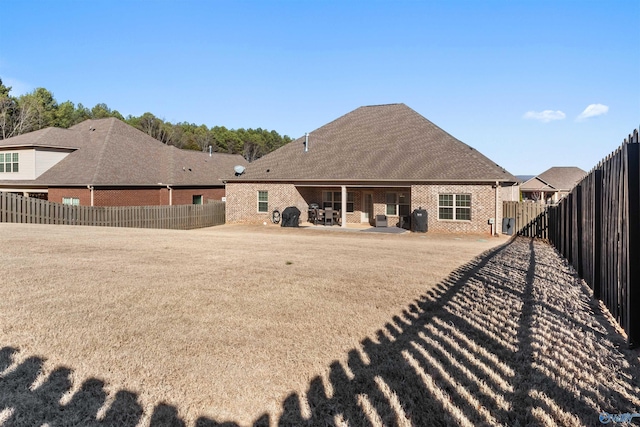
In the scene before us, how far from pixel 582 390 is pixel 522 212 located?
68.1ft

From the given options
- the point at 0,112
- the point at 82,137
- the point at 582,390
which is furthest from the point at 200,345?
the point at 0,112

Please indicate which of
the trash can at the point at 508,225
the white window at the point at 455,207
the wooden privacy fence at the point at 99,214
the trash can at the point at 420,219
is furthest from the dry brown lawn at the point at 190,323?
the trash can at the point at 508,225

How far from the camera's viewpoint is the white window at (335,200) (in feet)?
88.0

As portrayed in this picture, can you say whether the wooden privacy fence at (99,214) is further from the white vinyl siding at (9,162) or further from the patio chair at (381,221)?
the patio chair at (381,221)

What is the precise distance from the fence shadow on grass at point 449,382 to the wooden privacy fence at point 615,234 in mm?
460

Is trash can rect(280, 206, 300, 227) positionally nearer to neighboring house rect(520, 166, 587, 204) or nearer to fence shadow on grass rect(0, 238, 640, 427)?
fence shadow on grass rect(0, 238, 640, 427)

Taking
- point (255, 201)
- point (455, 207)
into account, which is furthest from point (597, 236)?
point (255, 201)

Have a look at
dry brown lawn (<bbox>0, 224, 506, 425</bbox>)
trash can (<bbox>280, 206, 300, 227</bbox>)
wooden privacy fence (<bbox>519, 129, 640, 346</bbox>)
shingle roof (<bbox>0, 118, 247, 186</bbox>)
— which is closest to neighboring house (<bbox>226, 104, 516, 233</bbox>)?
trash can (<bbox>280, 206, 300, 227</bbox>)

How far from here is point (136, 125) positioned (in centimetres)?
7788

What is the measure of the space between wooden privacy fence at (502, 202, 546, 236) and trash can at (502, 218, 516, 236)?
474 mm

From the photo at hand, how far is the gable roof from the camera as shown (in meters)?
56.1

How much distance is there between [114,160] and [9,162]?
675cm

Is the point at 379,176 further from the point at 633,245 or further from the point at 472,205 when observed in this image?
the point at 633,245

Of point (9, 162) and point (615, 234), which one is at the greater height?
point (9, 162)
